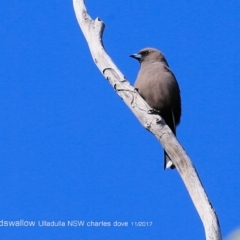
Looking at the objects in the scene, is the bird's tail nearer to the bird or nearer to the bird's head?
the bird

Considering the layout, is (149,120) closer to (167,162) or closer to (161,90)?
(167,162)

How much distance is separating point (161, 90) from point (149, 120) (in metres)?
1.10

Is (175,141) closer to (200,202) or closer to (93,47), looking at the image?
(200,202)

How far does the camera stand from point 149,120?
310 inches

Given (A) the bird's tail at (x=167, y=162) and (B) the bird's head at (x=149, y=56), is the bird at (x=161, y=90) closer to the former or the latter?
(B) the bird's head at (x=149, y=56)

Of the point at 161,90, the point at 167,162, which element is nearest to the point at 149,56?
the point at 161,90

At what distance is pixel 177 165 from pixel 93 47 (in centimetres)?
178

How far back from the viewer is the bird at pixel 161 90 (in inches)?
348

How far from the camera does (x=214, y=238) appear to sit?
6863 mm

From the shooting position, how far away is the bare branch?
710cm

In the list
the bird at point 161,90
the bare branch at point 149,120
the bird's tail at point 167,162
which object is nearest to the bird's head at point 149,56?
the bird at point 161,90

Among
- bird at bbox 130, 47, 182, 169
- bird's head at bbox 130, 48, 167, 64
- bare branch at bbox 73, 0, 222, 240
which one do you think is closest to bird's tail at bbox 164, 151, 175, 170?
bare branch at bbox 73, 0, 222, 240

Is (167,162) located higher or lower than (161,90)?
lower

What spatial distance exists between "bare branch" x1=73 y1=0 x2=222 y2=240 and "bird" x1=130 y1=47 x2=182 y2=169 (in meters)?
0.63
